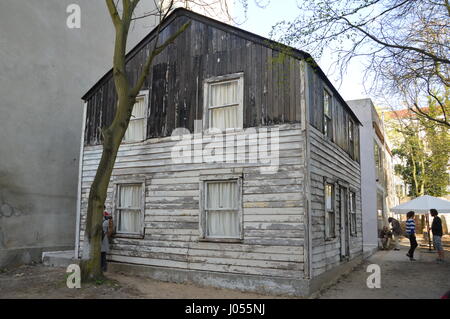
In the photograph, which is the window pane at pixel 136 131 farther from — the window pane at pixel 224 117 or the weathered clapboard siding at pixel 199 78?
the window pane at pixel 224 117

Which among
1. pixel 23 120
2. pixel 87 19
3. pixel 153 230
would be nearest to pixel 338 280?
pixel 153 230

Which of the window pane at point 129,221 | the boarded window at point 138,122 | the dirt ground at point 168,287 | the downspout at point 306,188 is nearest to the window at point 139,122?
the boarded window at point 138,122

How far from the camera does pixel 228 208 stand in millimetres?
10438

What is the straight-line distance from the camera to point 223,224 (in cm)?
1052

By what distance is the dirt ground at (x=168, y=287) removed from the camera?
9.23 meters

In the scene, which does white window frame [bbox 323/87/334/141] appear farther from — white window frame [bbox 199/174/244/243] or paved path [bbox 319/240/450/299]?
paved path [bbox 319/240/450/299]

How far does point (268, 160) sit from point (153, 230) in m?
4.23

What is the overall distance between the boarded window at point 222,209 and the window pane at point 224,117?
5.37 feet

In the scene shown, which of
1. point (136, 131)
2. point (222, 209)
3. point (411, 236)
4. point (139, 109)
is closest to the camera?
point (222, 209)

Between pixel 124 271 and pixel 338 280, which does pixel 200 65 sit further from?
pixel 338 280
